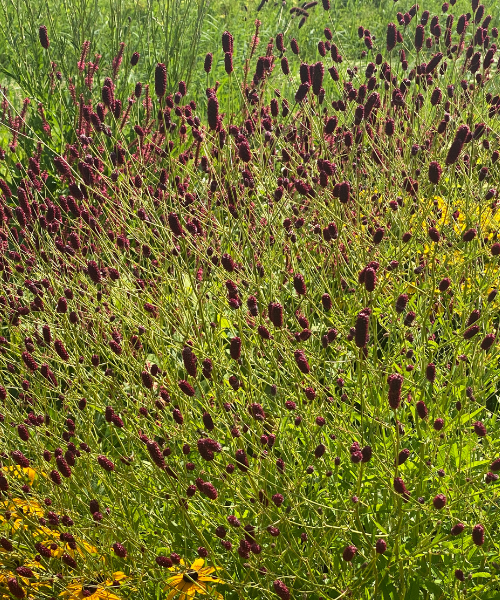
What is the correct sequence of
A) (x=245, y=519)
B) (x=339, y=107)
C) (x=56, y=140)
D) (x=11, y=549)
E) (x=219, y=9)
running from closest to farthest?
(x=11, y=549) → (x=245, y=519) → (x=339, y=107) → (x=56, y=140) → (x=219, y=9)

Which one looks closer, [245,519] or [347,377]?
[245,519]

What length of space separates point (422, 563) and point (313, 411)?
50cm

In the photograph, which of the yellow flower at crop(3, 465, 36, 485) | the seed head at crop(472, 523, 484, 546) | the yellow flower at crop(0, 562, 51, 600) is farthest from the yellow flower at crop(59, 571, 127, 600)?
the seed head at crop(472, 523, 484, 546)

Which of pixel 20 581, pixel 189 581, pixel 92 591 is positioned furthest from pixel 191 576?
pixel 20 581

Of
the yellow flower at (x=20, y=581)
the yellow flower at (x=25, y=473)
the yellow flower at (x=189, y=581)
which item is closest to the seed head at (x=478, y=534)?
the yellow flower at (x=189, y=581)

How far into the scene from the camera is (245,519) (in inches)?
82.4

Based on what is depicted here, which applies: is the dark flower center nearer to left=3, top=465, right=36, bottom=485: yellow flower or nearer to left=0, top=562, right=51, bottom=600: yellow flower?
left=0, top=562, right=51, bottom=600: yellow flower

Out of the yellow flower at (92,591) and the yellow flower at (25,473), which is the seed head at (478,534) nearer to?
the yellow flower at (92,591)

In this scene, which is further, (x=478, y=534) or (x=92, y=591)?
(x=92, y=591)

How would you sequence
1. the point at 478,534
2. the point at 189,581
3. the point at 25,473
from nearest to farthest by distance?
the point at 478,534 → the point at 189,581 → the point at 25,473

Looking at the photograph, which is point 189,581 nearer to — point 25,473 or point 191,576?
point 191,576

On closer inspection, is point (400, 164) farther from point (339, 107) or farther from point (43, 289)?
point (43, 289)

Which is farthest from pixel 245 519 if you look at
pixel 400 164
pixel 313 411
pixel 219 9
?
pixel 219 9

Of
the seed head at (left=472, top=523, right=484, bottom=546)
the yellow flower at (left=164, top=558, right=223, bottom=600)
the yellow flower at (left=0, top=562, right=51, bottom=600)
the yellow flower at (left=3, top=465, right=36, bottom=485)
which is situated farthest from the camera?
the yellow flower at (left=3, top=465, right=36, bottom=485)
